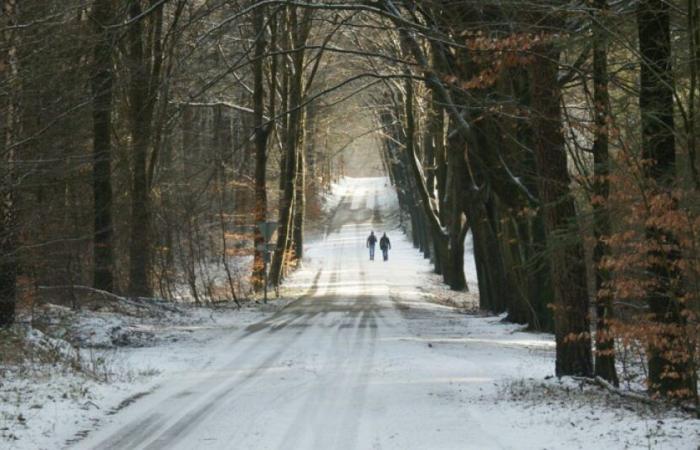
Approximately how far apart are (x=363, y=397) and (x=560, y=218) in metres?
3.65

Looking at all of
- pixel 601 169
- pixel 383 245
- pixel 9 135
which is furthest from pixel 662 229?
pixel 383 245

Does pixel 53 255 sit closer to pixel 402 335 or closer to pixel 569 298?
pixel 402 335

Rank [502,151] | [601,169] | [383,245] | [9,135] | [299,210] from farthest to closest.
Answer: [383,245] → [299,210] → [502,151] → [9,135] → [601,169]

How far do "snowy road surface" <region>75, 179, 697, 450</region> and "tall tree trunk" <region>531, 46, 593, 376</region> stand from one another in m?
1.04

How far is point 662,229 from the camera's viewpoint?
8641mm

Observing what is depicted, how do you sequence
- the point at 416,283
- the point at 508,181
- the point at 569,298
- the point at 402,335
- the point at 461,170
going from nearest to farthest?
the point at 569,298 → the point at 508,181 → the point at 402,335 → the point at 461,170 → the point at 416,283

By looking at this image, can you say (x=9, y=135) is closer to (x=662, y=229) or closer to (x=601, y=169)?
(x=601, y=169)

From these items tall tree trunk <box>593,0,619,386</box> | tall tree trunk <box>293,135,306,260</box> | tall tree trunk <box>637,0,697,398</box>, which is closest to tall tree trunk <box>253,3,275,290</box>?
tall tree trunk <box>293,135,306,260</box>

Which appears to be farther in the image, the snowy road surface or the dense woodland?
the dense woodland

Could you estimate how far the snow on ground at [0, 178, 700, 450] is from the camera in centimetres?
817

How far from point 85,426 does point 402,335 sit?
10084 millimetres

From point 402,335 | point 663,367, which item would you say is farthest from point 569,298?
point 402,335

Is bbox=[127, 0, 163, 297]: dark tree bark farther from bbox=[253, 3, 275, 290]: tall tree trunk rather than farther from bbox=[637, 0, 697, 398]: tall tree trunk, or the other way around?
bbox=[637, 0, 697, 398]: tall tree trunk

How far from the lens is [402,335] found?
714 inches
